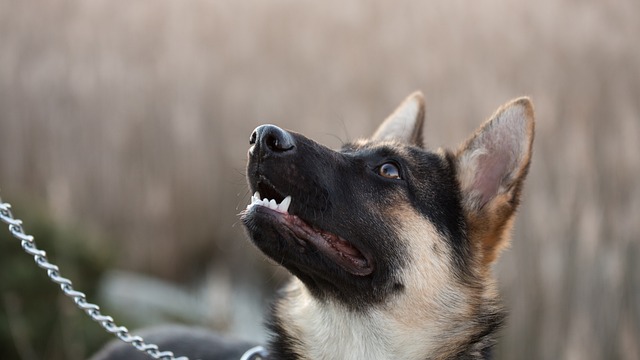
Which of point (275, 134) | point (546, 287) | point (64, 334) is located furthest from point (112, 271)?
point (275, 134)

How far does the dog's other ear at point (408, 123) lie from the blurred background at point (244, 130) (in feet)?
5.02

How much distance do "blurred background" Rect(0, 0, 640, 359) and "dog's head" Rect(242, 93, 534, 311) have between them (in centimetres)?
159

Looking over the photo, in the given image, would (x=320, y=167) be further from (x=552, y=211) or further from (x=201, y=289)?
(x=201, y=289)

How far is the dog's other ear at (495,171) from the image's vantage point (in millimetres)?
3016

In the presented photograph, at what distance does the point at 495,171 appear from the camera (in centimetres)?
314

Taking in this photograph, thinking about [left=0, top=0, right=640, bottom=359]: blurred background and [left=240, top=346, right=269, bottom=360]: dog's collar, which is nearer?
[left=240, top=346, right=269, bottom=360]: dog's collar

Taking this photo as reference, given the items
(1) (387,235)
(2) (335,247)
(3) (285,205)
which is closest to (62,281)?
(3) (285,205)

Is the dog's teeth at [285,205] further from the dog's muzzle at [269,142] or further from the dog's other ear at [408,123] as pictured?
the dog's other ear at [408,123]

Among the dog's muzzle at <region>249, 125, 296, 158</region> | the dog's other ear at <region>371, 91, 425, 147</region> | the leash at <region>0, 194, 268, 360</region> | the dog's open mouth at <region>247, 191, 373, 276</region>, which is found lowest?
the leash at <region>0, 194, 268, 360</region>

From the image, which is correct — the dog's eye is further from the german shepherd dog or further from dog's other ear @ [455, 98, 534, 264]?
dog's other ear @ [455, 98, 534, 264]

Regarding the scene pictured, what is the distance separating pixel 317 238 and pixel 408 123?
45.3 inches

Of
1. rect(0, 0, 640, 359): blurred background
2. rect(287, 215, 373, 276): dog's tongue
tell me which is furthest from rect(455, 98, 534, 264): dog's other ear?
rect(0, 0, 640, 359): blurred background

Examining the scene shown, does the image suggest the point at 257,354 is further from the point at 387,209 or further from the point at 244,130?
the point at 244,130

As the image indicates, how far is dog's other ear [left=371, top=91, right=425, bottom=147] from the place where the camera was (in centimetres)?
361
